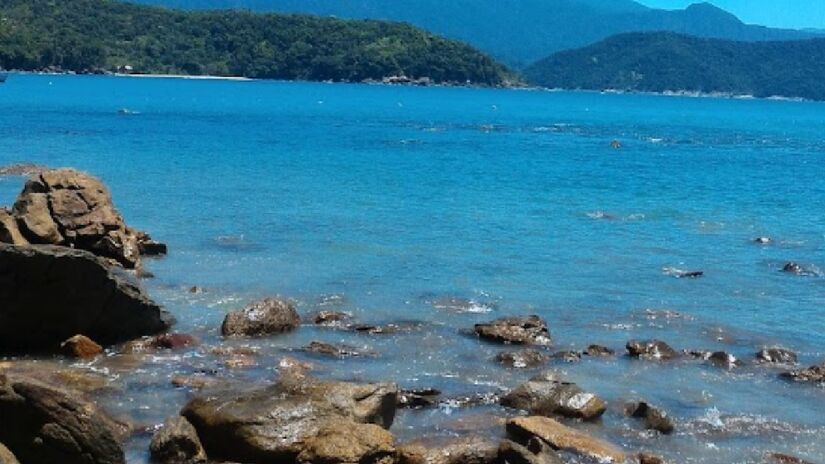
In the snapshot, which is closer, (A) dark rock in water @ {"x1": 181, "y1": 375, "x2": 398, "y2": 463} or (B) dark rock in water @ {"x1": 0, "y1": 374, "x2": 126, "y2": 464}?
(B) dark rock in water @ {"x1": 0, "y1": 374, "x2": 126, "y2": 464}

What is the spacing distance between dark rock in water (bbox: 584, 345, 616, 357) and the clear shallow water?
47 centimetres

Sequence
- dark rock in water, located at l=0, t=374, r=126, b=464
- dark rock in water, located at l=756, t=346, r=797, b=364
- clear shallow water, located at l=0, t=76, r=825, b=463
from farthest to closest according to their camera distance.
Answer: dark rock in water, located at l=756, t=346, r=797, b=364 < clear shallow water, located at l=0, t=76, r=825, b=463 < dark rock in water, located at l=0, t=374, r=126, b=464

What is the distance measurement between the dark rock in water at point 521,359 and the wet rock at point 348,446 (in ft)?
23.9

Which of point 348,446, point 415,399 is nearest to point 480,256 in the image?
point 415,399

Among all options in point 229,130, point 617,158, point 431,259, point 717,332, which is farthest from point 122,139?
point 717,332

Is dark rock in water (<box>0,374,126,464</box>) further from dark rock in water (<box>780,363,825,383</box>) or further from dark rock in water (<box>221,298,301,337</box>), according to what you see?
dark rock in water (<box>780,363,825,383</box>)

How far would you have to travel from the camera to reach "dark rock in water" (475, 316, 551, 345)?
24641mm

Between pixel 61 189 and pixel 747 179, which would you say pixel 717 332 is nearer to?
pixel 61 189

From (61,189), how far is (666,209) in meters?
31.1

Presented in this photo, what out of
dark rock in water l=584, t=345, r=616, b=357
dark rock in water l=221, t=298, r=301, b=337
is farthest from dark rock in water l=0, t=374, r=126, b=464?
dark rock in water l=584, t=345, r=616, b=357

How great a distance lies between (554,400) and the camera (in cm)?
1930

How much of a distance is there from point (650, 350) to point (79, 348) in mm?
12206

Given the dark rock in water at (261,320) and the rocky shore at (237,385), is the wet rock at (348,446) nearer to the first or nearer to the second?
the rocky shore at (237,385)

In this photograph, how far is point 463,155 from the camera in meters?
81.4
